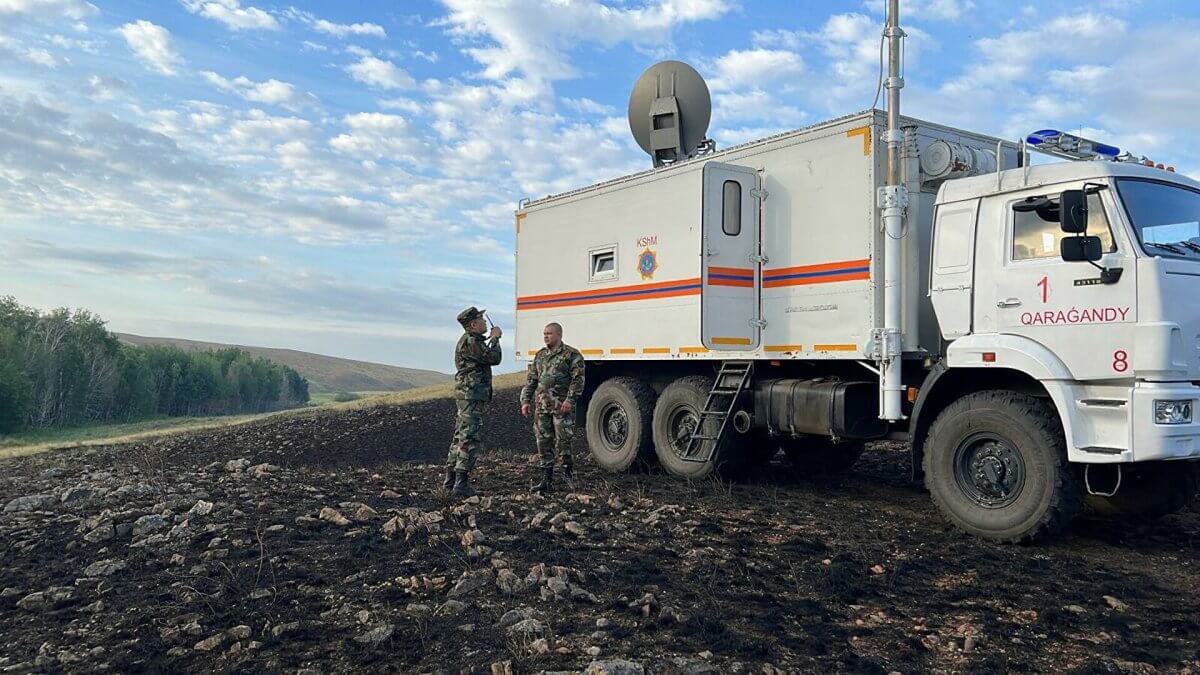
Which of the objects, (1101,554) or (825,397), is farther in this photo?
(825,397)

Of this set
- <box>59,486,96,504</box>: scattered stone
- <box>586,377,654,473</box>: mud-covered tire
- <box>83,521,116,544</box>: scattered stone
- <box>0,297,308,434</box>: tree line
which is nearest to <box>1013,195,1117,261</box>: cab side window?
<box>586,377,654,473</box>: mud-covered tire

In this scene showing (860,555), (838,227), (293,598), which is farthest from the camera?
(838,227)

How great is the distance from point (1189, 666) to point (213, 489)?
327 inches

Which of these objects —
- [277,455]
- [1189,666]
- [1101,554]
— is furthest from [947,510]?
[277,455]

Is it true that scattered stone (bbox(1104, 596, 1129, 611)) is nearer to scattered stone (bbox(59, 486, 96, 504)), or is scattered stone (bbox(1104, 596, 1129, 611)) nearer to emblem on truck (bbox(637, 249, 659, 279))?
emblem on truck (bbox(637, 249, 659, 279))

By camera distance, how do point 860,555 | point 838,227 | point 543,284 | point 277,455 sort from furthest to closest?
1. point 277,455
2. point 543,284
3. point 838,227
4. point 860,555

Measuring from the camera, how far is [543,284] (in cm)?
1170

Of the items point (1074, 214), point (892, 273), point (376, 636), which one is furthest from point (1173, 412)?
point (376, 636)

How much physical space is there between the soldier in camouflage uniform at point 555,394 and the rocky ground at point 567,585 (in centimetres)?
69

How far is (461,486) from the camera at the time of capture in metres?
8.42

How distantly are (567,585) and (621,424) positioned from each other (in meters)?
5.67

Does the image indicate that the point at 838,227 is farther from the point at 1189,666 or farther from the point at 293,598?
the point at 293,598

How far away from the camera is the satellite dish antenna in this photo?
11.2 metres

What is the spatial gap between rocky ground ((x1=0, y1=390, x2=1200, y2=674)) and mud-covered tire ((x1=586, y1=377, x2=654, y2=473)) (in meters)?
1.46
